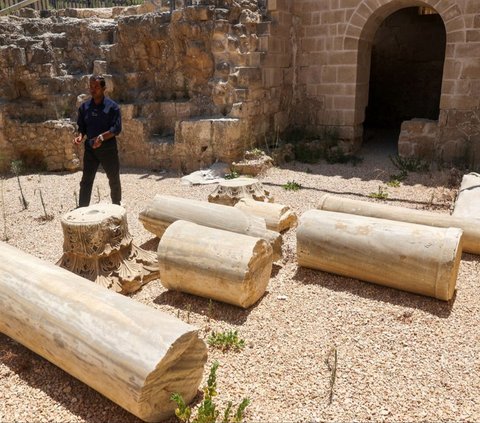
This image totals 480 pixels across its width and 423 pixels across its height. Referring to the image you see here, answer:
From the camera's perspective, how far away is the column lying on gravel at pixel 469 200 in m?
5.27

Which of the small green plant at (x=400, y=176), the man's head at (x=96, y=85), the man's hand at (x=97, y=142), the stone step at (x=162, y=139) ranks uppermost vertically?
the man's head at (x=96, y=85)

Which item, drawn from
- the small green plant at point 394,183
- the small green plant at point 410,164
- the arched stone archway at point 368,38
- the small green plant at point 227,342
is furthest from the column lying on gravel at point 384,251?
the arched stone archway at point 368,38

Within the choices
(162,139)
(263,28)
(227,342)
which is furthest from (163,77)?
(227,342)

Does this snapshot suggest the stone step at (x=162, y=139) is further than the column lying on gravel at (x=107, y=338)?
Yes

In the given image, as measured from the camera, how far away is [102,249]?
4160 millimetres

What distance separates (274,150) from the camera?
9.14 metres

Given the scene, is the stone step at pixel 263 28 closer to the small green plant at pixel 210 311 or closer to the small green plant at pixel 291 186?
the small green plant at pixel 291 186

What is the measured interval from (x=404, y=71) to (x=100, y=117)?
9802 millimetres

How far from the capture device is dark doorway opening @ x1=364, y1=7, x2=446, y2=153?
39.0 feet

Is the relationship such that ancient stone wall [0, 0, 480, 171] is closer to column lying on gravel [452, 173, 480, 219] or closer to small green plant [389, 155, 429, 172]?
small green plant [389, 155, 429, 172]

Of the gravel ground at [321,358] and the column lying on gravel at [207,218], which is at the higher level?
the column lying on gravel at [207,218]

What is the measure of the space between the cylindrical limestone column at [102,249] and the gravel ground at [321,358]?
0.28 m

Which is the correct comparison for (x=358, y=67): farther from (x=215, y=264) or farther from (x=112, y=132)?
(x=215, y=264)

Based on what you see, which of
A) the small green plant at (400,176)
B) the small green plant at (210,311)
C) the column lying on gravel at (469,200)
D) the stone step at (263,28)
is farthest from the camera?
the stone step at (263,28)
